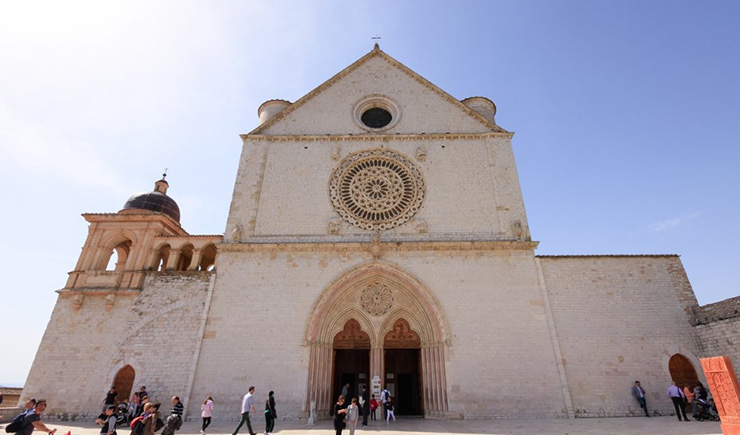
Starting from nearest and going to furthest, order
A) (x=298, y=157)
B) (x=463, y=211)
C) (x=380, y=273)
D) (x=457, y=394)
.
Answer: (x=457, y=394)
(x=380, y=273)
(x=463, y=211)
(x=298, y=157)

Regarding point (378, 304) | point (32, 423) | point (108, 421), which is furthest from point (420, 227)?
point (32, 423)

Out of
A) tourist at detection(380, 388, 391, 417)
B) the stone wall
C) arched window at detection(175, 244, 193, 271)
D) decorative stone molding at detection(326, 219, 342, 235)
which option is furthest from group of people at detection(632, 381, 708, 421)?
arched window at detection(175, 244, 193, 271)

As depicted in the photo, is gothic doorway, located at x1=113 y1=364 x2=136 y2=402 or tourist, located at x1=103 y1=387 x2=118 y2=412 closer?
tourist, located at x1=103 y1=387 x2=118 y2=412

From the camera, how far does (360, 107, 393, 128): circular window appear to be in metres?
16.1

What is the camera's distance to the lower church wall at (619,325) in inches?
421

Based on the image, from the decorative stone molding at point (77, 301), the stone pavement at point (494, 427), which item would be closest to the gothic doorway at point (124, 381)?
the stone pavement at point (494, 427)

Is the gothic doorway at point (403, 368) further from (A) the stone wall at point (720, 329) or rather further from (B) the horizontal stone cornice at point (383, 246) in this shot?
(A) the stone wall at point (720, 329)

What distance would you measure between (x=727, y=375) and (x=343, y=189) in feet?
37.8

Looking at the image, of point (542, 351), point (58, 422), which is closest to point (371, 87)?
point (542, 351)

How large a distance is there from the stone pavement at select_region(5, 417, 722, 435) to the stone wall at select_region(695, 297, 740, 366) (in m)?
2.58

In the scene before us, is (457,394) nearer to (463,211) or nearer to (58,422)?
(463,211)

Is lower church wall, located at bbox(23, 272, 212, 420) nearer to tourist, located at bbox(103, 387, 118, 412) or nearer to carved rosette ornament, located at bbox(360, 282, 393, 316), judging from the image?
tourist, located at bbox(103, 387, 118, 412)

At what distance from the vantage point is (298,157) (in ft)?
49.2

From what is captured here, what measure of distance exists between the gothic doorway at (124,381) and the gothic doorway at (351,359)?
6.57 metres
